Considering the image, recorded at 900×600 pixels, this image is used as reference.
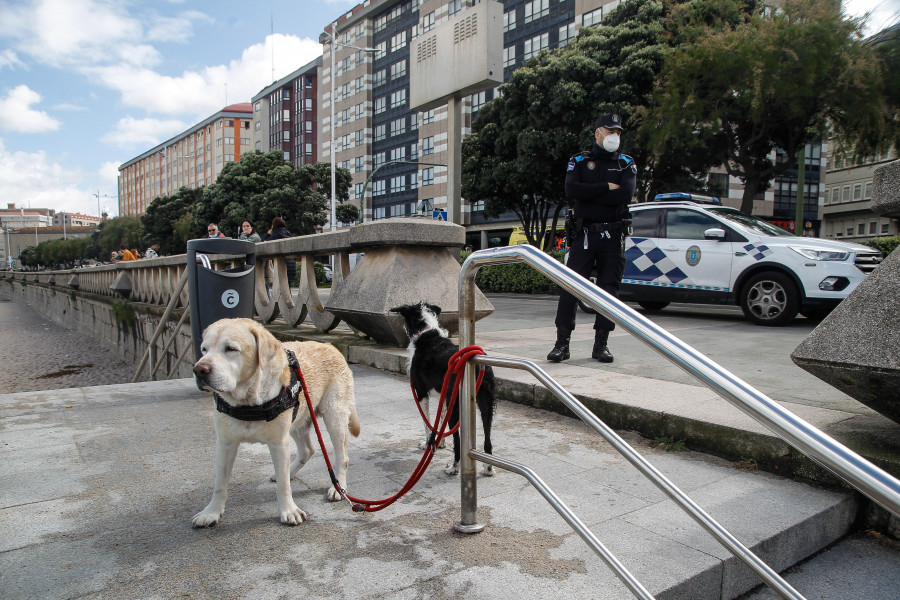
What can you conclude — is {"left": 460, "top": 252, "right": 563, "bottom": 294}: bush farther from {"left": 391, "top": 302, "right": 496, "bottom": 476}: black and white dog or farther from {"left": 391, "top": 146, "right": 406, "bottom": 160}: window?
{"left": 391, "top": 146, "right": 406, "bottom": 160}: window

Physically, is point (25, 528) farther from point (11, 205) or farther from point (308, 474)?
point (11, 205)

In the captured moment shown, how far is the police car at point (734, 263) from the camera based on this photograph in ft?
25.6

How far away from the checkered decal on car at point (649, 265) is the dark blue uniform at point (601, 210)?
3.94 metres

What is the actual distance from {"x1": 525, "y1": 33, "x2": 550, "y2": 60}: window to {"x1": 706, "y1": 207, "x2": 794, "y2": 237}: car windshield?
34164mm

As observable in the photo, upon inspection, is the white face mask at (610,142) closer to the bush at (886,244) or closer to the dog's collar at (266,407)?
A: the dog's collar at (266,407)

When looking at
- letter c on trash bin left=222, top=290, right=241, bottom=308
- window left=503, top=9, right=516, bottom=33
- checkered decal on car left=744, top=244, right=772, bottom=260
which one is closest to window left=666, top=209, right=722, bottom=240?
checkered decal on car left=744, top=244, right=772, bottom=260

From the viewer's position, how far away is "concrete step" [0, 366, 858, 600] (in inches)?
76.4

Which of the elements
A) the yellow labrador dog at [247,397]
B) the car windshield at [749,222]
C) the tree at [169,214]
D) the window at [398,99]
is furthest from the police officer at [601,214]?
the tree at [169,214]

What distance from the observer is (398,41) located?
54.5 meters

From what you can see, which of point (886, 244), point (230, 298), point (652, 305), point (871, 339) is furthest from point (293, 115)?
point (871, 339)

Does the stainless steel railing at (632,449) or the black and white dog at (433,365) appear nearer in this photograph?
Result: the stainless steel railing at (632,449)

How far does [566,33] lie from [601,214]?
1494 inches

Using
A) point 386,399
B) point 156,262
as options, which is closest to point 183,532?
point 386,399

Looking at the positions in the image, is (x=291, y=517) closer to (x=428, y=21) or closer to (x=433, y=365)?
(x=433, y=365)
